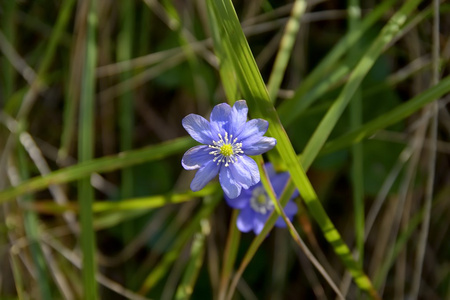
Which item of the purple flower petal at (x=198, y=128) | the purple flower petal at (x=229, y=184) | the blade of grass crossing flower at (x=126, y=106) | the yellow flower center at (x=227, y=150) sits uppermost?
the blade of grass crossing flower at (x=126, y=106)

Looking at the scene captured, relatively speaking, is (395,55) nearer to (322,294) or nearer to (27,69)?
(322,294)

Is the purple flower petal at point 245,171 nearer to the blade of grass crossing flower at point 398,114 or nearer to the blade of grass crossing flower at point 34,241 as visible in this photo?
the blade of grass crossing flower at point 398,114

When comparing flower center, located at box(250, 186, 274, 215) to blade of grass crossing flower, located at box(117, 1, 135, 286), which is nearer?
flower center, located at box(250, 186, 274, 215)

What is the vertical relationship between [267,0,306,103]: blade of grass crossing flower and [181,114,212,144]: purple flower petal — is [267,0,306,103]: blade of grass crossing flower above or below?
above

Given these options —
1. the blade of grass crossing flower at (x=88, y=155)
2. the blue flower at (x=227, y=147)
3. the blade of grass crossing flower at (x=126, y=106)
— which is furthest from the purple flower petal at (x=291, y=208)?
the blade of grass crossing flower at (x=126, y=106)

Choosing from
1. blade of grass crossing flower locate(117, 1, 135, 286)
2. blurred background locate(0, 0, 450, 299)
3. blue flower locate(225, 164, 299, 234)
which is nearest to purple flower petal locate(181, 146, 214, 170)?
blue flower locate(225, 164, 299, 234)

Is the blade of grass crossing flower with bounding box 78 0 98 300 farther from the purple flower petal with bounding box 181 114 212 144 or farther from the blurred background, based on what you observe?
the purple flower petal with bounding box 181 114 212 144

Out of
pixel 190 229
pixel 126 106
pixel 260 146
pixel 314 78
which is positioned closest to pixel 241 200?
pixel 190 229
